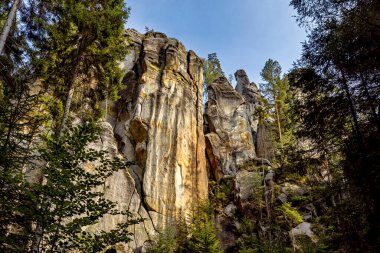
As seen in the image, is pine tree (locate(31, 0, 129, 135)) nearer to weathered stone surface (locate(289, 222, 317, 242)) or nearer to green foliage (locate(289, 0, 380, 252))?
green foliage (locate(289, 0, 380, 252))

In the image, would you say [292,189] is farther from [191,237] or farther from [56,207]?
[56,207]

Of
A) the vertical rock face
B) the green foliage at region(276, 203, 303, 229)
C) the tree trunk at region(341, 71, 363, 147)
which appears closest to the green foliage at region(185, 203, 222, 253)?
the vertical rock face

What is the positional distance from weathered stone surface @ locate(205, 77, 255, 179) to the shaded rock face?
12.5 ft

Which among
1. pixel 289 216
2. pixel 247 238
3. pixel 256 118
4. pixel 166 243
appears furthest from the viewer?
pixel 256 118

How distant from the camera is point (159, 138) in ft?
78.3

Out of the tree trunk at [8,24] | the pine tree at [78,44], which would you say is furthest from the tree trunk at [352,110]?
the tree trunk at [8,24]

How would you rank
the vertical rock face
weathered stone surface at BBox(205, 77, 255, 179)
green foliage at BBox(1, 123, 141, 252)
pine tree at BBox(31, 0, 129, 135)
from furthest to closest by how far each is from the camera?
weathered stone surface at BBox(205, 77, 255, 179) < the vertical rock face < pine tree at BBox(31, 0, 129, 135) < green foliage at BBox(1, 123, 141, 252)

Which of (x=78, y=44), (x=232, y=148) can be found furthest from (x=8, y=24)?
(x=232, y=148)

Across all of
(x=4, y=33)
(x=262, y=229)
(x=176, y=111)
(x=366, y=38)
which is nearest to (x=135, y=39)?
(x=176, y=111)

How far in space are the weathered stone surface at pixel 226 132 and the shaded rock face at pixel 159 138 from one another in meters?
3.82

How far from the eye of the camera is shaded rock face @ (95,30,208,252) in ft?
67.7

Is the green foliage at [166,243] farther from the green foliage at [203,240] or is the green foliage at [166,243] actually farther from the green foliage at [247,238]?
the green foliage at [247,238]

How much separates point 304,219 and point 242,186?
19.1 ft

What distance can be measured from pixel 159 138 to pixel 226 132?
472 inches
